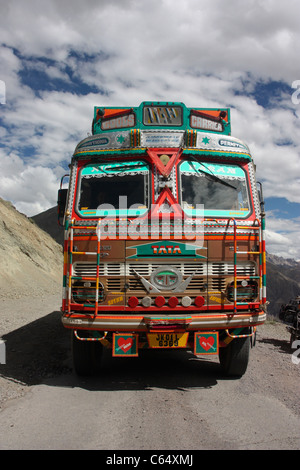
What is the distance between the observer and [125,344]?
510 centimetres

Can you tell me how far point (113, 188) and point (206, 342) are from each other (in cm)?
265

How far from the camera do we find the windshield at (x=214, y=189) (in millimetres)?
5652

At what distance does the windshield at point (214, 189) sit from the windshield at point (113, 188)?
63cm

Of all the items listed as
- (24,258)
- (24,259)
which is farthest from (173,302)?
(24,258)

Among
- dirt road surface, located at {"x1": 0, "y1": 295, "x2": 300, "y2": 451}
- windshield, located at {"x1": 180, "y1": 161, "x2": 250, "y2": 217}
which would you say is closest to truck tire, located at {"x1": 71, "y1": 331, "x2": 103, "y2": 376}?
dirt road surface, located at {"x1": 0, "y1": 295, "x2": 300, "y2": 451}

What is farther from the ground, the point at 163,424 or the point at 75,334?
the point at 75,334

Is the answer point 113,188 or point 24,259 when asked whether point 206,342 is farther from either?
point 24,259

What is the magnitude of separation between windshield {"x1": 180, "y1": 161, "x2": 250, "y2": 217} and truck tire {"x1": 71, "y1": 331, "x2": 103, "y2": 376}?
246cm

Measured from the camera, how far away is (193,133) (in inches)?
231

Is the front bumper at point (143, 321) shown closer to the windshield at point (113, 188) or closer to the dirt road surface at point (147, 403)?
the dirt road surface at point (147, 403)

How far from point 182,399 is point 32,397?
6.38 ft

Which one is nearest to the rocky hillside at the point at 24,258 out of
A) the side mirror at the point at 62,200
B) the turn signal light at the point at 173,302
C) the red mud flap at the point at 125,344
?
the side mirror at the point at 62,200
